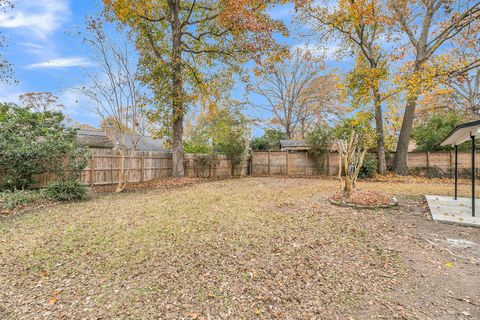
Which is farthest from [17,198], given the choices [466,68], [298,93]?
[298,93]

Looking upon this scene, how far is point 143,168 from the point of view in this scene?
11008mm

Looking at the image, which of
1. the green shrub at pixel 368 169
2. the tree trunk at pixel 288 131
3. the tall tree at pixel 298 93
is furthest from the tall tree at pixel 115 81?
the tree trunk at pixel 288 131

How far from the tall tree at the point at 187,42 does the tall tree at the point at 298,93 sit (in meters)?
10.4

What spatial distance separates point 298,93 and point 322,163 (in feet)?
35.6

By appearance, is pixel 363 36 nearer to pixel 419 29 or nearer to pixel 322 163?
pixel 419 29

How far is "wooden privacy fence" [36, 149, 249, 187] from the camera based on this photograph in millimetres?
9117

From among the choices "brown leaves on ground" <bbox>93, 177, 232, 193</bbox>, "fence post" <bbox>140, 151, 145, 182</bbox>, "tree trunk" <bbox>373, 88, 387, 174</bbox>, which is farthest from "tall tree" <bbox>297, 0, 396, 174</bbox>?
"fence post" <bbox>140, 151, 145, 182</bbox>

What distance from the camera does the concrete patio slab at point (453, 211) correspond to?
4680mm

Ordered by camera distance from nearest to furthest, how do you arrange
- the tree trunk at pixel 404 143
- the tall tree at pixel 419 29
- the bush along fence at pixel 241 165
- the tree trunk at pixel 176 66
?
1. the bush along fence at pixel 241 165
2. the tree trunk at pixel 176 66
3. the tall tree at pixel 419 29
4. the tree trunk at pixel 404 143

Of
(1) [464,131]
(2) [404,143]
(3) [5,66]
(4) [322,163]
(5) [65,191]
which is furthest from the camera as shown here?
(4) [322,163]

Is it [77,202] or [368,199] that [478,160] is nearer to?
[368,199]

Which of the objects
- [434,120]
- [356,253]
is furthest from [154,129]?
[434,120]

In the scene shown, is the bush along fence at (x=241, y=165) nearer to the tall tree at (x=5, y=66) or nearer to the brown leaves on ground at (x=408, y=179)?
the brown leaves on ground at (x=408, y=179)

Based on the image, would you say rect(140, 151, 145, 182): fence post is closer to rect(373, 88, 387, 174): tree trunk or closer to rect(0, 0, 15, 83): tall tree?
rect(0, 0, 15, 83): tall tree
